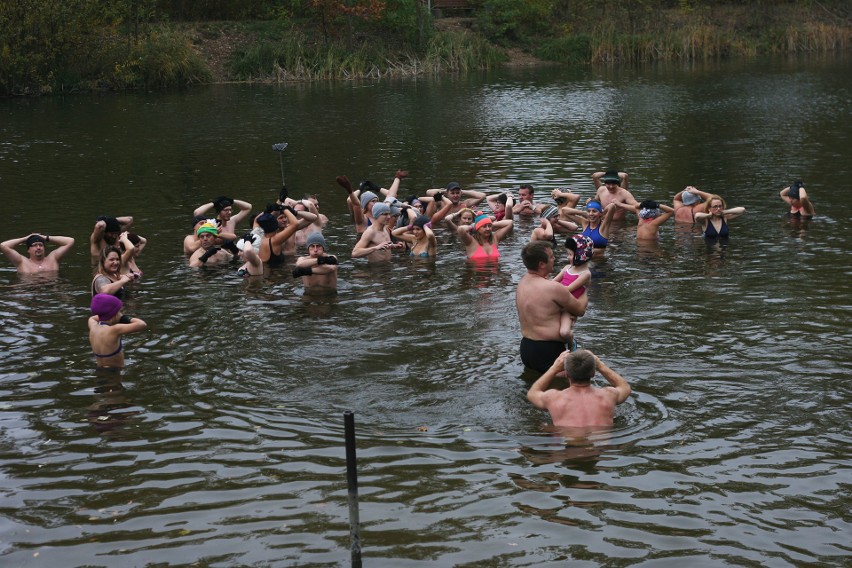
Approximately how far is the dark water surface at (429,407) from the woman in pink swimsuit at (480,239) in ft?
1.00

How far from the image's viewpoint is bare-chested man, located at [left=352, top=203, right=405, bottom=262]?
730 inches

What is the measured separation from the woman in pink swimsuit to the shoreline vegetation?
3921 centimetres

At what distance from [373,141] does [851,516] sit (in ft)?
89.8

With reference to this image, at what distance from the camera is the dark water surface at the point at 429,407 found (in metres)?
8.29

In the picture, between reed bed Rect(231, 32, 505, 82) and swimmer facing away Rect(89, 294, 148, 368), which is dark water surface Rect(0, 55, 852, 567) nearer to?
swimmer facing away Rect(89, 294, 148, 368)

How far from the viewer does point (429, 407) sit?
11.3 metres

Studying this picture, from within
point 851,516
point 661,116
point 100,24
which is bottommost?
point 851,516

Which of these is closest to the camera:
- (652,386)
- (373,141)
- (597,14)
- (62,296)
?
(652,386)

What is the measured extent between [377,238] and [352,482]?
39.9 feet

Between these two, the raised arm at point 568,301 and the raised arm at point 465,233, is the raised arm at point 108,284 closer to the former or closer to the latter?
the raised arm at point 568,301

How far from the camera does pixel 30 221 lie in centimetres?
2270

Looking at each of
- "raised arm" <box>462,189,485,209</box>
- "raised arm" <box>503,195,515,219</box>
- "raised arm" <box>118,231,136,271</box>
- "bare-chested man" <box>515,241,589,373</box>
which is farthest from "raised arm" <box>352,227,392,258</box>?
"bare-chested man" <box>515,241,589,373</box>

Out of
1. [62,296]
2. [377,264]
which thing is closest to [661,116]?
[377,264]

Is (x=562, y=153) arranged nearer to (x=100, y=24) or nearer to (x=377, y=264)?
(x=377, y=264)
